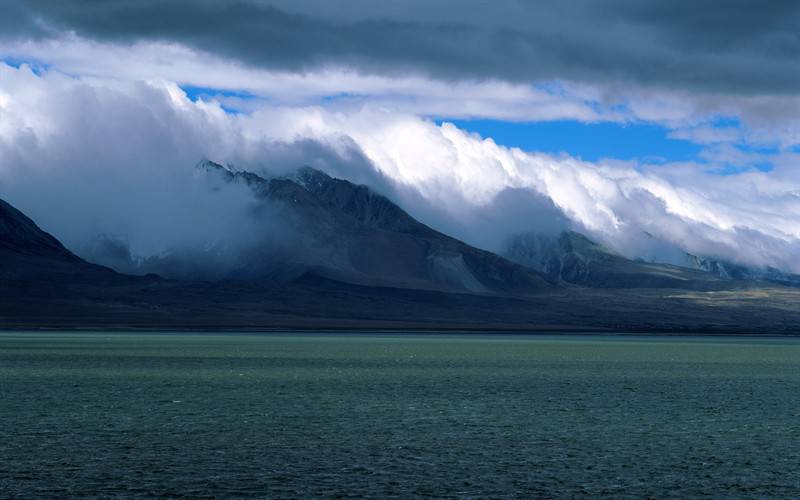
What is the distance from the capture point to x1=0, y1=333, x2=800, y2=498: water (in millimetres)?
34719

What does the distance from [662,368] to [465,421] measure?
6497 cm

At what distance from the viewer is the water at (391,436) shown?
34.7 metres

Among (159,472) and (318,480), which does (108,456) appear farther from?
(318,480)

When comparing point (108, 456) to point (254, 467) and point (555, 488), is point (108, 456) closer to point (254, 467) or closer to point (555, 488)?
point (254, 467)

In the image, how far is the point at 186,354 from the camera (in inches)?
5153

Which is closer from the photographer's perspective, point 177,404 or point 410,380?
point 177,404

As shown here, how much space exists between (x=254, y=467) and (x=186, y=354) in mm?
95479

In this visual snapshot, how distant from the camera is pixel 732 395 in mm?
72812

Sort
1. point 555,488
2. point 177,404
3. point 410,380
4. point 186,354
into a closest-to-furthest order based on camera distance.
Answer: point 555,488 < point 177,404 < point 410,380 < point 186,354

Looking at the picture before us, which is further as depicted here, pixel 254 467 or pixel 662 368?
pixel 662 368

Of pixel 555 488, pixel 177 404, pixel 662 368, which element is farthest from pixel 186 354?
pixel 555 488

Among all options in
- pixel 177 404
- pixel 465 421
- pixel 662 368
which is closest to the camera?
pixel 465 421

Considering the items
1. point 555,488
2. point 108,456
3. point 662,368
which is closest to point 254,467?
point 108,456

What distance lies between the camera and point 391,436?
46.4 metres
